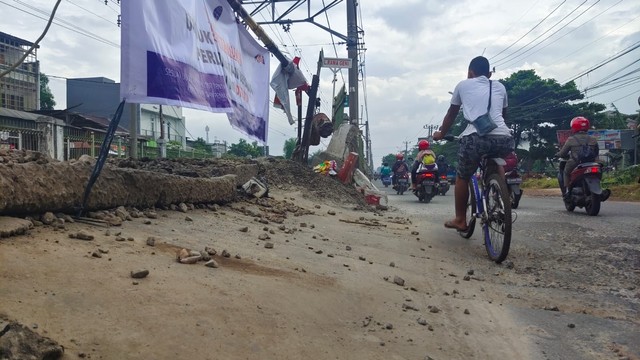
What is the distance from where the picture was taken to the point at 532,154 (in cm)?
3644

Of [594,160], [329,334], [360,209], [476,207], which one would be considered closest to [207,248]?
[329,334]

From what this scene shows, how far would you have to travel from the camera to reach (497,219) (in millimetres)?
3965

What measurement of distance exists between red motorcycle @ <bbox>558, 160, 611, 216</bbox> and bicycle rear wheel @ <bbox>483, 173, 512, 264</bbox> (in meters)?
3.32

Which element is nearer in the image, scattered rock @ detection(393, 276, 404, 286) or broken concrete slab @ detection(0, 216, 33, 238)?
broken concrete slab @ detection(0, 216, 33, 238)

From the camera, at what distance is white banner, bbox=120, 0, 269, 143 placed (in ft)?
9.00

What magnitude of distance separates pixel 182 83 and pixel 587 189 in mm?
5927

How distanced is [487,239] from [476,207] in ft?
1.44

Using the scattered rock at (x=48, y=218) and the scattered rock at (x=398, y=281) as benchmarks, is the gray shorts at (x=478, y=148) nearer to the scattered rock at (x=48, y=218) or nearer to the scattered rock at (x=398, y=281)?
the scattered rock at (x=398, y=281)

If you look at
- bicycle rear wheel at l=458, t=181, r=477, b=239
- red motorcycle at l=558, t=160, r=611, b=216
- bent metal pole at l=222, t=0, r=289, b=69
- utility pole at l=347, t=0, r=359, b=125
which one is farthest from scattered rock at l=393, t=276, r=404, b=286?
utility pole at l=347, t=0, r=359, b=125

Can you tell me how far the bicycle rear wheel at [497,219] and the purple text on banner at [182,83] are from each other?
7.55ft

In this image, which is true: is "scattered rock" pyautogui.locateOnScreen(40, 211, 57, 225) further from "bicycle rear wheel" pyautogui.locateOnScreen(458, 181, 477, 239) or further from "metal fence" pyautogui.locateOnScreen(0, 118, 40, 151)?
"metal fence" pyautogui.locateOnScreen(0, 118, 40, 151)

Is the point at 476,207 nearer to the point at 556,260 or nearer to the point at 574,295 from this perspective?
the point at 556,260

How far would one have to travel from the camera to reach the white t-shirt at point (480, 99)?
14.1 ft

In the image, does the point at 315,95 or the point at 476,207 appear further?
the point at 315,95
